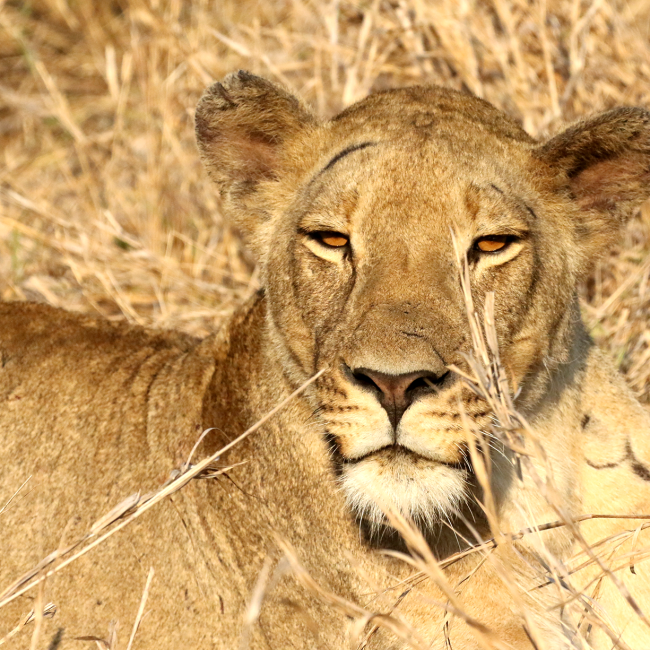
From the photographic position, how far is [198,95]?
596 centimetres

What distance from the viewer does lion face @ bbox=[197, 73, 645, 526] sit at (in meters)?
2.47

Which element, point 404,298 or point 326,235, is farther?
point 326,235

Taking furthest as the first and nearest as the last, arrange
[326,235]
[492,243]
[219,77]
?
[219,77], [326,235], [492,243]

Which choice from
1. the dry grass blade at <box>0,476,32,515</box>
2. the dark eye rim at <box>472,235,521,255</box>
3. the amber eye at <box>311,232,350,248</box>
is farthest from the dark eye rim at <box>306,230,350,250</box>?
the dry grass blade at <box>0,476,32,515</box>

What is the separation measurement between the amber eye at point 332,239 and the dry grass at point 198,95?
1931 mm

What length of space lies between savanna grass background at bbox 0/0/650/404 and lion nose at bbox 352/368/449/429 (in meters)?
2.21

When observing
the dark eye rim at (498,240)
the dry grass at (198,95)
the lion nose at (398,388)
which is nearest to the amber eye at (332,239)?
the dark eye rim at (498,240)

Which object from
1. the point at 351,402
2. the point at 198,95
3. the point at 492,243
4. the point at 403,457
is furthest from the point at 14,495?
the point at 198,95

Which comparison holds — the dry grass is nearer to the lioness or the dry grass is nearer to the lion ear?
the lion ear

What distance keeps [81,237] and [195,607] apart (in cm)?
290

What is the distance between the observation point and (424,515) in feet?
8.57

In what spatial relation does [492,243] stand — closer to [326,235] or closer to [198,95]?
[326,235]

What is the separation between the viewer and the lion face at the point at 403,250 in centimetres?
247

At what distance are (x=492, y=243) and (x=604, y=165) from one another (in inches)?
20.8
